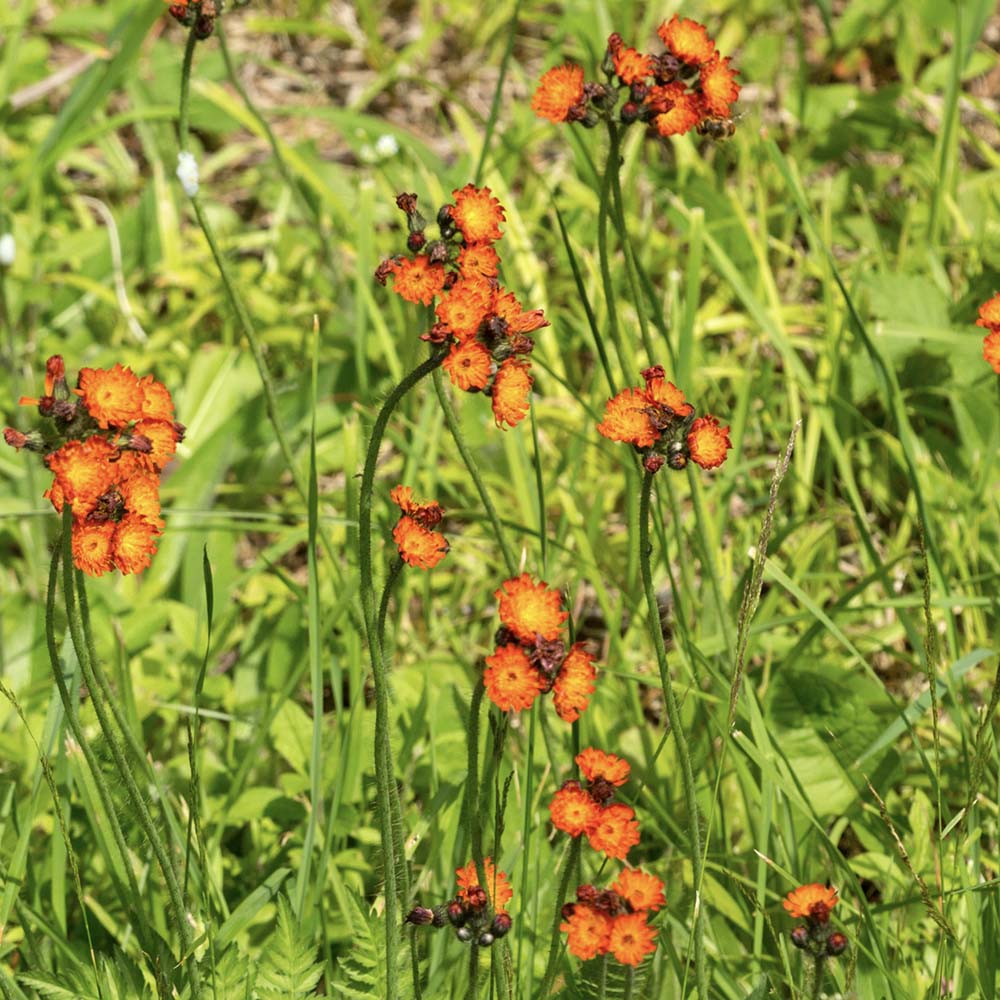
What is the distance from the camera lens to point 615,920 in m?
1.33

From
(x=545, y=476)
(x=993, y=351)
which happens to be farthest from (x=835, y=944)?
(x=545, y=476)

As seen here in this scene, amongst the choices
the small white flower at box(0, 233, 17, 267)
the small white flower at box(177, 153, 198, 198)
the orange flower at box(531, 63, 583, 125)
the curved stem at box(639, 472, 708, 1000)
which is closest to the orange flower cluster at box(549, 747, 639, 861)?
the curved stem at box(639, 472, 708, 1000)

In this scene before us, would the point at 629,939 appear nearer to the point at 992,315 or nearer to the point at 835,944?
the point at 835,944

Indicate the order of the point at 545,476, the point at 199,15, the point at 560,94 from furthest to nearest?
the point at 545,476, the point at 199,15, the point at 560,94

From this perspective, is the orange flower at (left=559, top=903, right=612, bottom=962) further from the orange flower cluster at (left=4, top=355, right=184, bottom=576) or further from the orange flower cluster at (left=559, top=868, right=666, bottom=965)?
the orange flower cluster at (left=4, top=355, right=184, bottom=576)

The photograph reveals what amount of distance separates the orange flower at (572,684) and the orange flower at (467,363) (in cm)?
29

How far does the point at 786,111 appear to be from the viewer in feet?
13.3

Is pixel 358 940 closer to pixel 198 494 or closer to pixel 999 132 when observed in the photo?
pixel 198 494

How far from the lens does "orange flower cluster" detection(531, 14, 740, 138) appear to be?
170 centimetres

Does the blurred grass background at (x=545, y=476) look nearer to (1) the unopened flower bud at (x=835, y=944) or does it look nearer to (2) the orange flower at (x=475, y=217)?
(1) the unopened flower bud at (x=835, y=944)

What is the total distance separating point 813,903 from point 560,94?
1031 millimetres

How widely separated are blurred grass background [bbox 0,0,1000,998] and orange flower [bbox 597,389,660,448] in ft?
1.28

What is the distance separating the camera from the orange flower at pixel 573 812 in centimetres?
132

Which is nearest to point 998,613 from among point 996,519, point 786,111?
point 996,519
